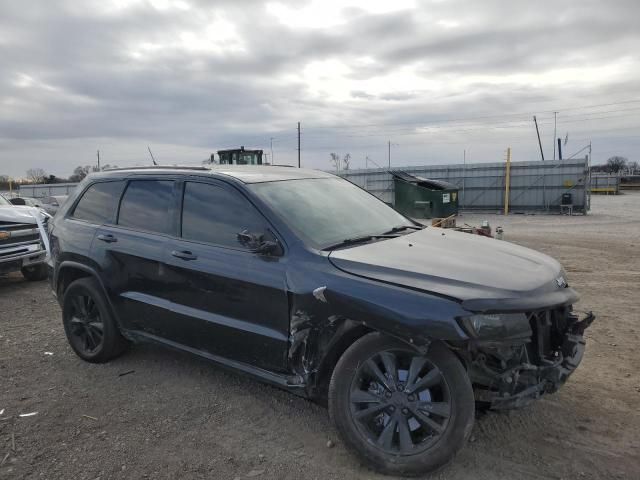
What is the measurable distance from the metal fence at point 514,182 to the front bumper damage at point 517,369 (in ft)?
66.1

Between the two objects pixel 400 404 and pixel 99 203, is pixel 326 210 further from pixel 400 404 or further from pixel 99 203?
pixel 99 203

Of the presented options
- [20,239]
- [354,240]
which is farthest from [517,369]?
[20,239]

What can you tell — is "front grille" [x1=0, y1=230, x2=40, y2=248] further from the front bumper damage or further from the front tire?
the front bumper damage

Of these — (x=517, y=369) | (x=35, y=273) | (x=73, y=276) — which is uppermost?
(x=73, y=276)

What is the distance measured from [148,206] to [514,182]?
896 inches

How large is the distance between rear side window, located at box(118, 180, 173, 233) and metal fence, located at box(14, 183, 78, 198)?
34.3 meters

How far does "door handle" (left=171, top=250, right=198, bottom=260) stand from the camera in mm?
3627

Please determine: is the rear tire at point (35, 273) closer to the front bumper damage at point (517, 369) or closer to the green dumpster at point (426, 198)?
the front bumper damage at point (517, 369)

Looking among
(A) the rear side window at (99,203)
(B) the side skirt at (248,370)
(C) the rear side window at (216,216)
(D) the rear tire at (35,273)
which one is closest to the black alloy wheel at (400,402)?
(B) the side skirt at (248,370)

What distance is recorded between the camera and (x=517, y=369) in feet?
8.91

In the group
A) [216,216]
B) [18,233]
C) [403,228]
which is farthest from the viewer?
[18,233]

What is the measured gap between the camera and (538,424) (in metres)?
3.31

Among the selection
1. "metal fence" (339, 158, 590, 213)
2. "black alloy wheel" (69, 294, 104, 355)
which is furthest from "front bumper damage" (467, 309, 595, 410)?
"metal fence" (339, 158, 590, 213)

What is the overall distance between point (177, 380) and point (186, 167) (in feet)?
5.69
